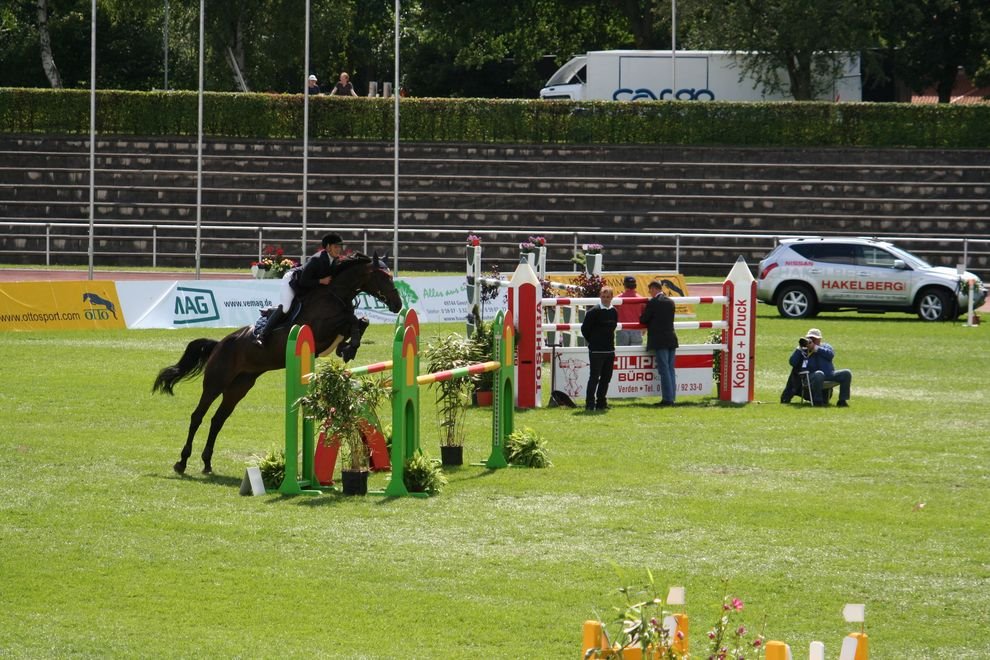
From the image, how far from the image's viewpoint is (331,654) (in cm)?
846

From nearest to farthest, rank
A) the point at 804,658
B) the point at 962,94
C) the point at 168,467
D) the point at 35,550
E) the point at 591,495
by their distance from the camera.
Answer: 1. the point at 804,658
2. the point at 35,550
3. the point at 591,495
4. the point at 168,467
5. the point at 962,94

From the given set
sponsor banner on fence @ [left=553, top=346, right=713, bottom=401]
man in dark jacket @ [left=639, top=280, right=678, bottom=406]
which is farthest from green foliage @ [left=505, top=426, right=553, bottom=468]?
man in dark jacket @ [left=639, top=280, right=678, bottom=406]

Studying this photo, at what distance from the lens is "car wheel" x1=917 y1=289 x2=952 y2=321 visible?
3422cm

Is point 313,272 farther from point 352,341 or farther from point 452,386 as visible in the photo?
point 452,386

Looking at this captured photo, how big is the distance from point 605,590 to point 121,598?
3.12 meters

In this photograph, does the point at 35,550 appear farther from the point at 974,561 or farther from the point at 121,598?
the point at 974,561

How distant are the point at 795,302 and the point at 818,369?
14.5 meters

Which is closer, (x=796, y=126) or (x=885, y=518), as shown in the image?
(x=885, y=518)

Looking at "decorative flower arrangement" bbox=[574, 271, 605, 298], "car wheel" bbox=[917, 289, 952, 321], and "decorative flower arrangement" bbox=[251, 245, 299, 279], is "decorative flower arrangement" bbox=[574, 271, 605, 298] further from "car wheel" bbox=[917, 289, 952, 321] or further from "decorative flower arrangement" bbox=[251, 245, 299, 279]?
"car wheel" bbox=[917, 289, 952, 321]

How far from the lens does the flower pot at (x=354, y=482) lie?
43.6 ft

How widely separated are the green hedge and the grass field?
28654 millimetres

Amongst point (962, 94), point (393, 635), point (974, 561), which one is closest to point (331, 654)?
point (393, 635)

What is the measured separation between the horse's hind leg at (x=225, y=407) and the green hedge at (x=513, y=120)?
110 feet

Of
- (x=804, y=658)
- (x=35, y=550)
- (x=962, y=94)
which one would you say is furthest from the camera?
(x=962, y=94)
